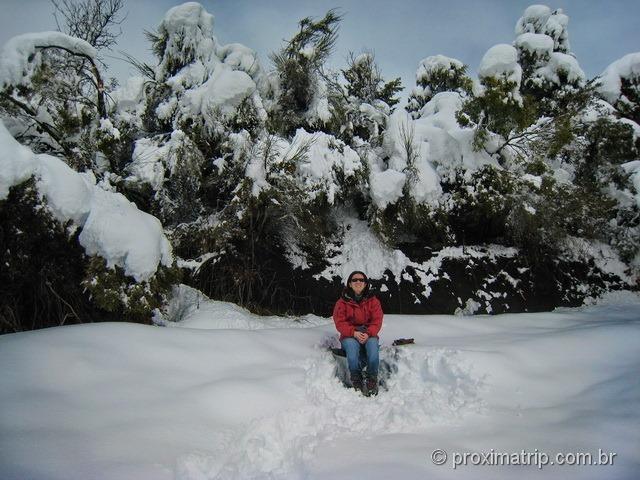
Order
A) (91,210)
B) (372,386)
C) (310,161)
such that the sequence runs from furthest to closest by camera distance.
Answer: (310,161), (91,210), (372,386)

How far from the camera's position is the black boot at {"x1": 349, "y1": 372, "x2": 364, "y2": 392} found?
10.2 ft

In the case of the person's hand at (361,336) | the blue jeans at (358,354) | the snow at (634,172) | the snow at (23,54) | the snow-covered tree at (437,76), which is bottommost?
the blue jeans at (358,354)

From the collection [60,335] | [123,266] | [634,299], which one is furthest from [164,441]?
[634,299]

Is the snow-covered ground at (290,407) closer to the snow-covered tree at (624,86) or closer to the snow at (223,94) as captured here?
the snow at (223,94)

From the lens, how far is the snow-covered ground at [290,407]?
1.75 m

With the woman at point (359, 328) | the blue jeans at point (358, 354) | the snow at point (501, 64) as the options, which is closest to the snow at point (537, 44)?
the snow at point (501, 64)

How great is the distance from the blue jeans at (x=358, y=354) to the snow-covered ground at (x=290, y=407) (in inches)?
8.5

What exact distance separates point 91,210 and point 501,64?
796 centimetres

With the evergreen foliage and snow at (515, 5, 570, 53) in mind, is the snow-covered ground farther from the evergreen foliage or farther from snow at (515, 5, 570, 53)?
snow at (515, 5, 570, 53)

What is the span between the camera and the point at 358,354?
3.32m

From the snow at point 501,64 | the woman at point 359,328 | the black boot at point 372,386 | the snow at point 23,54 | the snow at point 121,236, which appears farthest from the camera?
the snow at point 501,64

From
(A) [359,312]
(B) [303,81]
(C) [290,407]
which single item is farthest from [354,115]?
(C) [290,407]

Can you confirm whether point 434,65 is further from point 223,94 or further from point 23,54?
point 23,54

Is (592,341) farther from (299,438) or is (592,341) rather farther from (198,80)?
(198,80)
